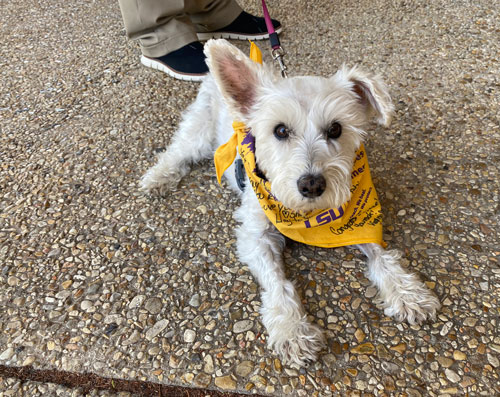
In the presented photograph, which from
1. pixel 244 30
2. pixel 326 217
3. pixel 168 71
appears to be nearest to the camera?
pixel 326 217

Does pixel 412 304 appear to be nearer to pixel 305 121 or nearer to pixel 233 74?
pixel 305 121

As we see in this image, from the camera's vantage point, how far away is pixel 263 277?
8.82 ft

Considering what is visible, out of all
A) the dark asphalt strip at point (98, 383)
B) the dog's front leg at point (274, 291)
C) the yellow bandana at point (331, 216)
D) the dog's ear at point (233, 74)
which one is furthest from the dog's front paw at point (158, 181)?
the dark asphalt strip at point (98, 383)

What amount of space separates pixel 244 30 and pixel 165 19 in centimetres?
136

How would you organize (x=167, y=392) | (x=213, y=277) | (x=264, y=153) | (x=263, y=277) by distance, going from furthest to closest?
1. (x=213, y=277)
2. (x=263, y=277)
3. (x=264, y=153)
4. (x=167, y=392)

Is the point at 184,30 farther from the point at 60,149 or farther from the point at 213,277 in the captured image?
the point at 213,277

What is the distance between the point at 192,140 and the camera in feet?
12.5

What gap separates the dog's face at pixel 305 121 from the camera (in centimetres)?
224

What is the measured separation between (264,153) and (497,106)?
305 centimetres

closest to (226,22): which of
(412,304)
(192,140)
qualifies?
(192,140)

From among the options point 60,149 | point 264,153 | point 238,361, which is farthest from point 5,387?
point 60,149

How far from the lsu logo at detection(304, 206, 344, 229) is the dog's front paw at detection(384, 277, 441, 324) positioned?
0.61 metres

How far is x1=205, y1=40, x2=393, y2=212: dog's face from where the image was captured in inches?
88.2

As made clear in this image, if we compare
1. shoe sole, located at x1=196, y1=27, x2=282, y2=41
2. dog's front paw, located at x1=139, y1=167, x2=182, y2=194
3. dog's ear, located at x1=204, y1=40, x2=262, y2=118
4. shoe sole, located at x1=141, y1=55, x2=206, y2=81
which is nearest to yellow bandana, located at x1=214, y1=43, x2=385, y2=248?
dog's ear, located at x1=204, y1=40, x2=262, y2=118
